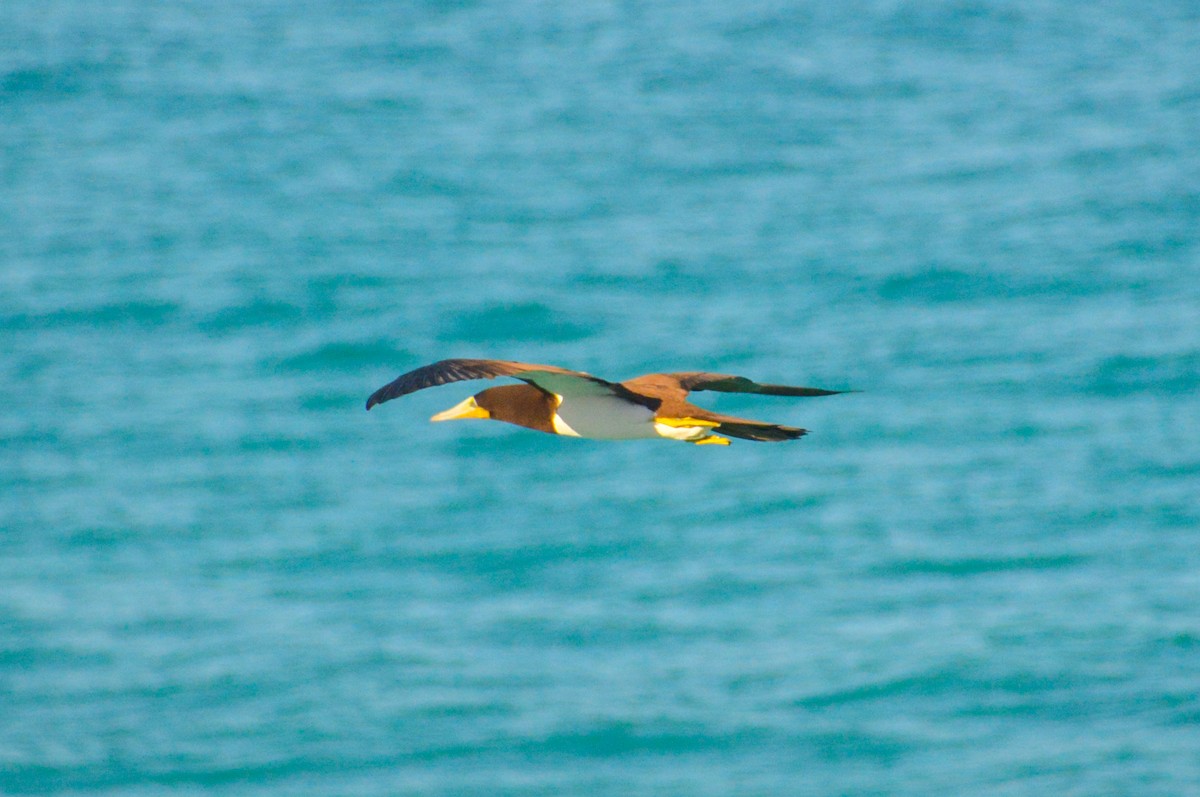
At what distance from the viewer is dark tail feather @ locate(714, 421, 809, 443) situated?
1322 centimetres

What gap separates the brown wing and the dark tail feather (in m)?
0.25

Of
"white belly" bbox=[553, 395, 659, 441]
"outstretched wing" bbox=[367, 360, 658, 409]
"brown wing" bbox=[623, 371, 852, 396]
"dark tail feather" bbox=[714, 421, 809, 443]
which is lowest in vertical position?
"dark tail feather" bbox=[714, 421, 809, 443]

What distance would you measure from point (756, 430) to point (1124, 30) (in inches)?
1860

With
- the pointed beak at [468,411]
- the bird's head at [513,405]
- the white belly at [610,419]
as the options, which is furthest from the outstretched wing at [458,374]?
the pointed beak at [468,411]

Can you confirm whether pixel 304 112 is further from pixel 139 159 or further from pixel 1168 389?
pixel 1168 389

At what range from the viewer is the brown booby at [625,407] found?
13.2 meters

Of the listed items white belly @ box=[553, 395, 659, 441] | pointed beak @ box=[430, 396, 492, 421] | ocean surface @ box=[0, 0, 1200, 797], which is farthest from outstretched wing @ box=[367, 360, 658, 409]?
ocean surface @ box=[0, 0, 1200, 797]

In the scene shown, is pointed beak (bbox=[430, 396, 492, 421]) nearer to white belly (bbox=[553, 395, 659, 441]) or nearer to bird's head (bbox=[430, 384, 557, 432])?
bird's head (bbox=[430, 384, 557, 432])

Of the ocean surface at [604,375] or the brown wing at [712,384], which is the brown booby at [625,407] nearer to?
the brown wing at [712,384]

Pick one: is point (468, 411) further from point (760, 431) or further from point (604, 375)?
point (604, 375)

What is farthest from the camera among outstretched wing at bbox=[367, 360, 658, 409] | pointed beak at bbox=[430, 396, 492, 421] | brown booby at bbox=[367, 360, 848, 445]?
pointed beak at bbox=[430, 396, 492, 421]

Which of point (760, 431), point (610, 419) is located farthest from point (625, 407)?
point (760, 431)

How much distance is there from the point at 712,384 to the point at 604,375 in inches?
1170

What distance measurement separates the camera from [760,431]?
13.6 m
